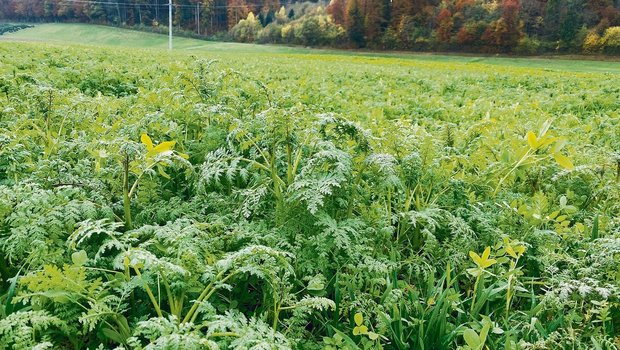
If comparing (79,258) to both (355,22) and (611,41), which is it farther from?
(355,22)

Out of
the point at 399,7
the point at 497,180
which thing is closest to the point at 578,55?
the point at 399,7

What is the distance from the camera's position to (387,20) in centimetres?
7606

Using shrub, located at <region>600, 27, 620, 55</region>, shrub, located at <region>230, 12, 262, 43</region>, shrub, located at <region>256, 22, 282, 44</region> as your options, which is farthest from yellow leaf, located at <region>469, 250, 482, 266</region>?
shrub, located at <region>230, 12, 262, 43</region>

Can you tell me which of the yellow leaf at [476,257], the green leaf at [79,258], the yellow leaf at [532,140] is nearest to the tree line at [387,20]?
the yellow leaf at [532,140]

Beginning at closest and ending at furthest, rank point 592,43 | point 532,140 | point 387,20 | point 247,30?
point 532,140, point 592,43, point 387,20, point 247,30

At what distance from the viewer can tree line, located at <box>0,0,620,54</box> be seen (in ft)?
196

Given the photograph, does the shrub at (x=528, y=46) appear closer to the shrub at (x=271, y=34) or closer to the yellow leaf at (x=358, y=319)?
the shrub at (x=271, y=34)

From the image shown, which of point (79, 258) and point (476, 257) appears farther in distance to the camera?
point (476, 257)

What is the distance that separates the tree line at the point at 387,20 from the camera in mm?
59688

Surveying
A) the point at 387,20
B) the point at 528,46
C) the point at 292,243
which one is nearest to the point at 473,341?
the point at 292,243

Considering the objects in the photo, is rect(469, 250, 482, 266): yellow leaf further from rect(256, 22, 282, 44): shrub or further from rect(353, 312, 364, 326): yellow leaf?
rect(256, 22, 282, 44): shrub

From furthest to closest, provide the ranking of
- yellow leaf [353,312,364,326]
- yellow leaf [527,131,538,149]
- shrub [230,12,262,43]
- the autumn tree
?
1. shrub [230,12,262,43]
2. the autumn tree
3. yellow leaf [527,131,538,149]
4. yellow leaf [353,312,364,326]

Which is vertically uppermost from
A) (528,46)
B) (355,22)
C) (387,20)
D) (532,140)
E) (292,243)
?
(387,20)

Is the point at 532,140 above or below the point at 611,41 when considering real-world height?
below
